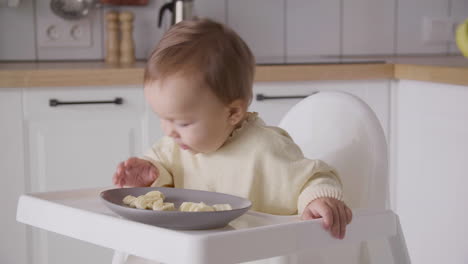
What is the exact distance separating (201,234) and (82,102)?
1.31m

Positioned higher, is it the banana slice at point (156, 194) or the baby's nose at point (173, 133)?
the baby's nose at point (173, 133)

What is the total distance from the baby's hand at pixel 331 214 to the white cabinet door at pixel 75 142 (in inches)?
46.8

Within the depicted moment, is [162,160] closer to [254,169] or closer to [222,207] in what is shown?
[254,169]

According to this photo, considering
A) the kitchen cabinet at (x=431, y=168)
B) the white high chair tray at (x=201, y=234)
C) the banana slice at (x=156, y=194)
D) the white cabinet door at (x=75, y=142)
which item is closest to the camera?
the white high chair tray at (x=201, y=234)

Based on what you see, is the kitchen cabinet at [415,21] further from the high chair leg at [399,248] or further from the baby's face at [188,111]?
the baby's face at [188,111]

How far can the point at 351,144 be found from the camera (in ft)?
4.21

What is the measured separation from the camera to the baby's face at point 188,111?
3.36ft

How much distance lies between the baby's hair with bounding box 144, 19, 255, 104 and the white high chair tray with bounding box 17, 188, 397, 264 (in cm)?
19

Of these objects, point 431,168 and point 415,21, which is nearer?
point 431,168

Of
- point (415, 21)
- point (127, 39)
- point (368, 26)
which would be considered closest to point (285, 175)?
point (127, 39)

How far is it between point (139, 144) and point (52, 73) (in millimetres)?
308

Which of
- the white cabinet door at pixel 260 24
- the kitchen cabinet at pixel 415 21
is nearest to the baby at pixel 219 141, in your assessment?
the white cabinet door at pixel 260 24

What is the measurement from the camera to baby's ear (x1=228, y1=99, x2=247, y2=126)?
109cm

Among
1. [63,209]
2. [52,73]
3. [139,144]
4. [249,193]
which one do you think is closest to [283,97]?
[139,144]
